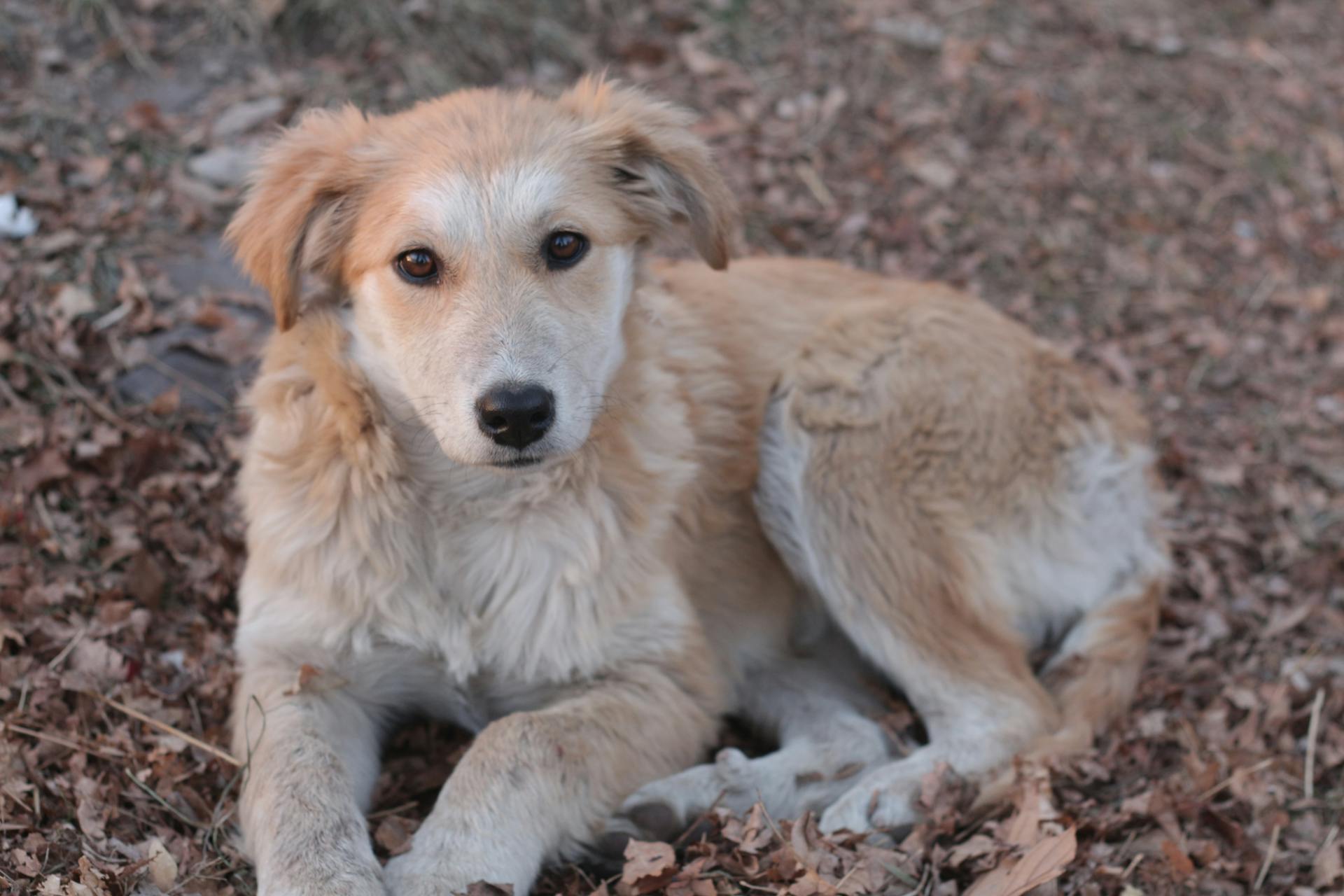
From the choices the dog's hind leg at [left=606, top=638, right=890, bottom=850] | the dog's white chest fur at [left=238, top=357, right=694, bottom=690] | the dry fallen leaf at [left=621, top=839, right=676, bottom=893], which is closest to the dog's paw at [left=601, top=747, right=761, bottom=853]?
the dog's hind leg at [left=606, top=638, right=890, bottom=850]

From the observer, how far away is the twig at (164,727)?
11.5ft

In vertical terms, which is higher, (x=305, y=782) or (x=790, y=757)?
(x=305, y=782)

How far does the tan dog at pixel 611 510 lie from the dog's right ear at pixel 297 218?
0.4 inches

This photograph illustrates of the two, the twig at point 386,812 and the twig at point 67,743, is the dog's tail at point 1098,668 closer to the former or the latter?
the twig at point 386,812

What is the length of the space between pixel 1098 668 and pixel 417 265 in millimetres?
2653

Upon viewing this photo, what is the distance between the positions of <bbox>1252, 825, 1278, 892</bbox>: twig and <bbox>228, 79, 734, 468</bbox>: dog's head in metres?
2.40

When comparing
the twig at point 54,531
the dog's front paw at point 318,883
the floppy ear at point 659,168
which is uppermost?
the floppy ear at point 659,168

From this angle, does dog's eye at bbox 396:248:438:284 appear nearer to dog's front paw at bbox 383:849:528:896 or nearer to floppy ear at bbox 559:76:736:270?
floppy ear at bbox 559:76:736:270

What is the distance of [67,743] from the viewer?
3.40 meters

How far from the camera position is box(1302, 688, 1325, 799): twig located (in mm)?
3994

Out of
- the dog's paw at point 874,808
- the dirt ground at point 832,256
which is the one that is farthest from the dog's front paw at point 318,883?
the dog's paw at point 874,808

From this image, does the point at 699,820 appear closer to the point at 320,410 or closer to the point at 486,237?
the point at 320,410

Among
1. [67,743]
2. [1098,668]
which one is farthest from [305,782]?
[1098,668]

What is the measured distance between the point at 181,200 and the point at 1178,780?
15.1 feet
